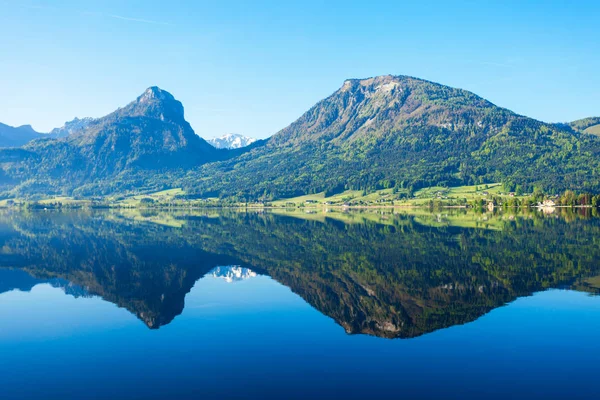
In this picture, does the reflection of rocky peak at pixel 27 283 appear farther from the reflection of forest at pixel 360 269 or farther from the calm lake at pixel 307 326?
the reflection of forest at pixel 360 269

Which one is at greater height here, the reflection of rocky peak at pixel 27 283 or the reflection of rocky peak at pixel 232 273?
the reflection of rocky peak at pixel 232 273

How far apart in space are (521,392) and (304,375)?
27.2 feet

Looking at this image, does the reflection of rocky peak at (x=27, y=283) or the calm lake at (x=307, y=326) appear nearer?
the calm lake at (x=307, y=326)

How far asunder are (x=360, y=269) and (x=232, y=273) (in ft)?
39.5

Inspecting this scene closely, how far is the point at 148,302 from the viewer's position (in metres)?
32.8

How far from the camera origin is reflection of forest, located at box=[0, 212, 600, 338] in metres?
29.8

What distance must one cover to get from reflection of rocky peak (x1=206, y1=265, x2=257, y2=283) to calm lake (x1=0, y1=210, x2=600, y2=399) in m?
0.19

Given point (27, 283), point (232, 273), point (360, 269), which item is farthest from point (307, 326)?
point (27, 283)

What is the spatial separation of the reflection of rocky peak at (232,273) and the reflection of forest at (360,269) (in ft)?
4.25

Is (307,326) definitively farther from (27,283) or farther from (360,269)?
(27,283)

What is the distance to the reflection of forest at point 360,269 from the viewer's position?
29784 mm

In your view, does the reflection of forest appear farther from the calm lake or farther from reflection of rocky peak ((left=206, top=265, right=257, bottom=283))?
reflection of rocky peak ((left=206, top=265, right=257, bottom=283))

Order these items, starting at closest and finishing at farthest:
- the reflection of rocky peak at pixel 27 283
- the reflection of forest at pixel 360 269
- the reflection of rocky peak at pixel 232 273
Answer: the reflection of forest at pixel 360 269 → the reflection of rocky peak at pixel 27 283 → the reflection of rocky peak at pixel 232 273

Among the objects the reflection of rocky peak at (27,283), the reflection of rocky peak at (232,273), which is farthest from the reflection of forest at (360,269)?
the reflection of rocky peak at (232,273)
